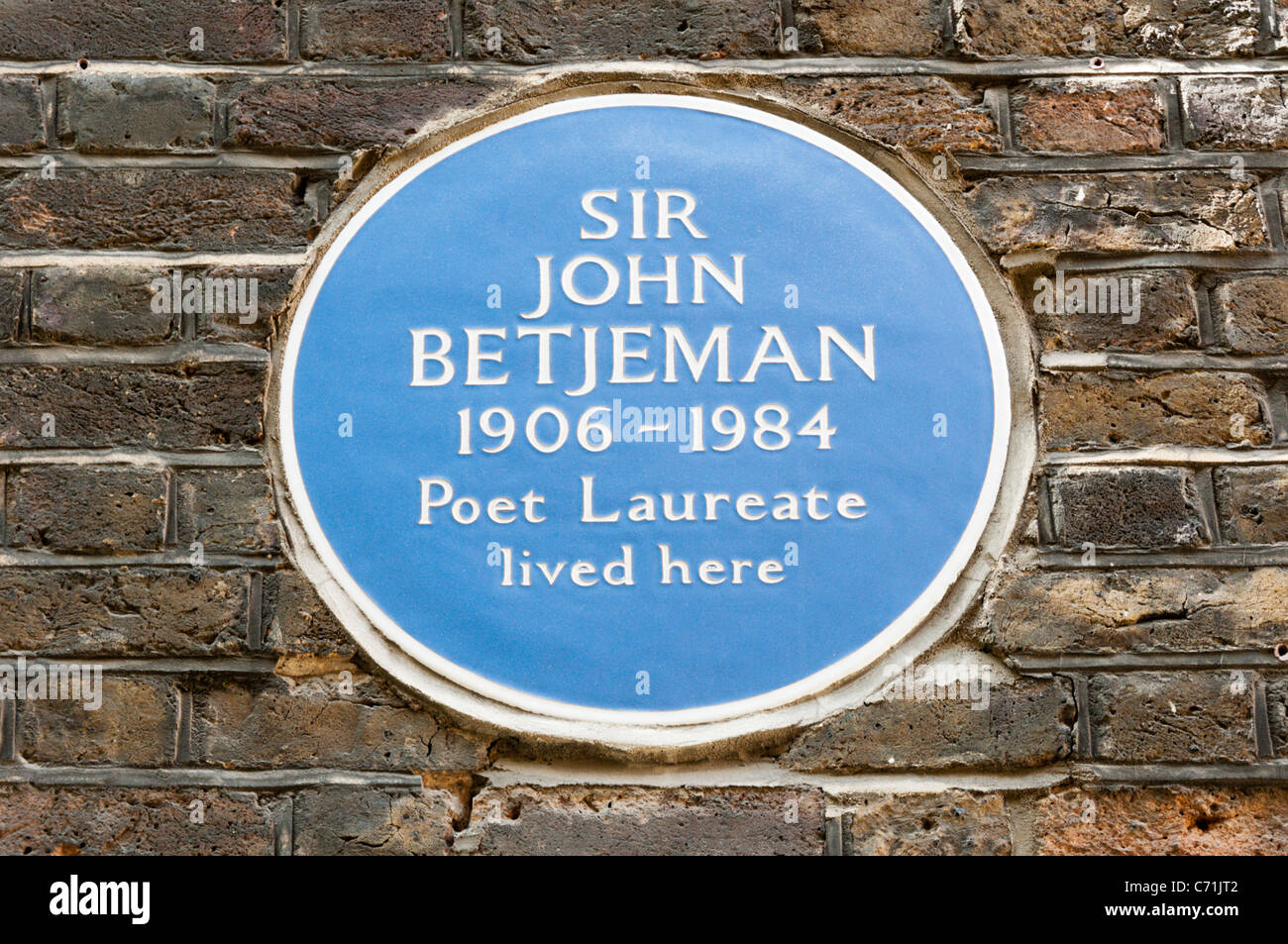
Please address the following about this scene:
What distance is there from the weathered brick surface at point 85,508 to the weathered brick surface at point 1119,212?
3.04 feet

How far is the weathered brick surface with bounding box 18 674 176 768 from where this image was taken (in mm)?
1148

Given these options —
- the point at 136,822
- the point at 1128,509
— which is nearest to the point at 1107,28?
the point at 1128,509

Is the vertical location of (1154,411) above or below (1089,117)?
below

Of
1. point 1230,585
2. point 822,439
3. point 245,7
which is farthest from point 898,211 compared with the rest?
point 245,7

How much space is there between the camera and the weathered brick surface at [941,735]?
1.14 metres

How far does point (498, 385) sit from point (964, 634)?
1.78ft

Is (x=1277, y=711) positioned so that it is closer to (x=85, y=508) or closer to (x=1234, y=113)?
(x=1234, y=113)

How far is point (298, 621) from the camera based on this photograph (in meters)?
1.16

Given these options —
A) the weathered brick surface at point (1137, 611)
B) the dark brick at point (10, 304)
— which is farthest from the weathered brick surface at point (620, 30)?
the weathered brick surface at point (1137, 611)

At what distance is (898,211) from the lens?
122 centimetres

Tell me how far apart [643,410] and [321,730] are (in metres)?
0.46

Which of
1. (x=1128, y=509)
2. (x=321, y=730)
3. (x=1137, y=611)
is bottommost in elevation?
(x=321, y=730)
